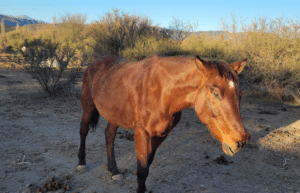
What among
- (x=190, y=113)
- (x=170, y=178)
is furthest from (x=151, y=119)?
(x=190, y=113)

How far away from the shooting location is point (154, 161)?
13.2 feet

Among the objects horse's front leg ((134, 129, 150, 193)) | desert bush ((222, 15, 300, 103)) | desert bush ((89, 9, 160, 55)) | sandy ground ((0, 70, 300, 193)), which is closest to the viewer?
horse's front leg ((134, 129, 150, 193))

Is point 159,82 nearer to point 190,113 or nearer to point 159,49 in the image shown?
point 190,113

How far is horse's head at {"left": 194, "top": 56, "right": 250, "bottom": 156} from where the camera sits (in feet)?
5.27

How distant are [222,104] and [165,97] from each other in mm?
657

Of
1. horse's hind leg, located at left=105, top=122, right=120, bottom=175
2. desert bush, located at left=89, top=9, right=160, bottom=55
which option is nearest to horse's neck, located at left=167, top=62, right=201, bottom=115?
horse's hind leg, located at left=105, top=122, right=120, bottom=175

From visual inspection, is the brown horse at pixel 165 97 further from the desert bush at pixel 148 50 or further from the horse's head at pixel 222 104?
the desert bush at pixel 148 50

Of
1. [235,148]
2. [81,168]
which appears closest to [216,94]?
Result: [235,148]

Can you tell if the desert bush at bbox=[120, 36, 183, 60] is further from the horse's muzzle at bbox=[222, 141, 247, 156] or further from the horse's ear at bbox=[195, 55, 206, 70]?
the horse's muzzle at bbox=[222, 141, 247, 156]

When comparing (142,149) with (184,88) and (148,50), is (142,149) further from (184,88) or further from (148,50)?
(148,50)

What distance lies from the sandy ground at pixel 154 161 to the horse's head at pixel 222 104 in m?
1.83

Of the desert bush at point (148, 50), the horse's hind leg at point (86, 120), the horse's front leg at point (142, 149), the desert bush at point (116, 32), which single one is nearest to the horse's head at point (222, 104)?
the horse's front leg at point (142, 149)

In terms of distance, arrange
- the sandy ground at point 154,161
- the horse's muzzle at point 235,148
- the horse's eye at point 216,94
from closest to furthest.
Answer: the horse's muzzle at point 235,148
the horse's eye at point 216,94
the sandy ground at point 154,161

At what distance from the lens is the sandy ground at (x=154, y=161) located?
318cm
